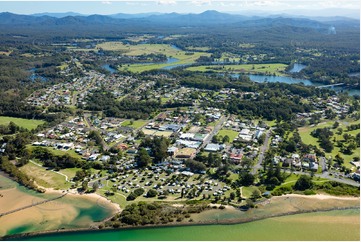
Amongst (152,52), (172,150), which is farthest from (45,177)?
(152,52)

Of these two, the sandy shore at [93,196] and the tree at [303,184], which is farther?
the tree at [303,184]

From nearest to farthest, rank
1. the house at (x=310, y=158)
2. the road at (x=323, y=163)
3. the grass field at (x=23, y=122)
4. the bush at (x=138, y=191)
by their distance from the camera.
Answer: the bush at (x=138, y=191)
the road at (x=323, y=163)
the house at (x=310, y=158)
the grass field at (x=23, y=122)

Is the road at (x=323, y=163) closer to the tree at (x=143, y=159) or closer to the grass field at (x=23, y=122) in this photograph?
the tree at (x=143, y=159)

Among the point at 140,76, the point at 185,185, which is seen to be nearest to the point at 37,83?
the point at 140,76

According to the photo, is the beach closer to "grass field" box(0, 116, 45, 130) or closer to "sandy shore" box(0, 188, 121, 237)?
"sandy shore" box(0, 188, 121, 237)

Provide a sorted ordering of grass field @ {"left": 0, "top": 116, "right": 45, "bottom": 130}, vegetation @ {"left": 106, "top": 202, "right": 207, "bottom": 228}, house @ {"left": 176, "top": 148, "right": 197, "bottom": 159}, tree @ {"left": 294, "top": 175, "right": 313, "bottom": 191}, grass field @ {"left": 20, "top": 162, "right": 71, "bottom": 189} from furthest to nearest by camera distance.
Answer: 1. grass field @ {"left": 0, "top": 116, "right": 45, "bottom": 130}
2. house @ {"left": 176, "top": 148, "right": 197, "bottom": 159}
3. grass field @ {"left": 20, "top": 162, "right": 71, "bottom": 189}
4. tree @ {"left": 294, "top": 175, "right": 313, "bottom": 191}
5. vegetation @ {"left": 106, "top": 202, "right": 207, "bottom": 228}

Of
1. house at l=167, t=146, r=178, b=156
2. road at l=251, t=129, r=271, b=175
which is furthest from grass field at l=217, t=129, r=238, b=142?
house at l=167, t=146, r=178, b=156

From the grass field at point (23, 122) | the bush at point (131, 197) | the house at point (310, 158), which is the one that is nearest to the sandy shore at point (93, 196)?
the bush at point (131, 197)

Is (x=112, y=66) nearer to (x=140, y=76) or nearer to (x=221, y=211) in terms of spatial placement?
(x=140, y=76)
